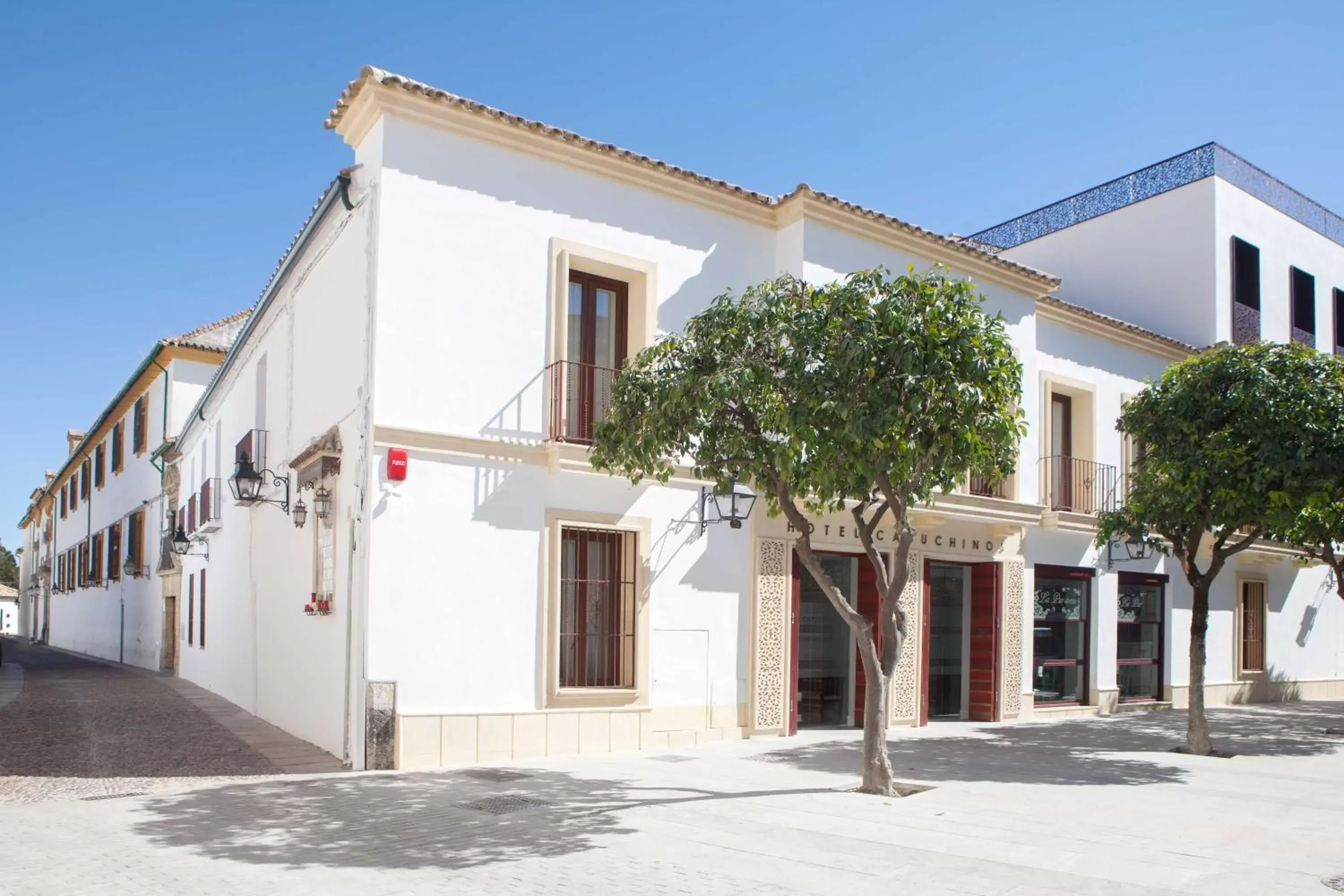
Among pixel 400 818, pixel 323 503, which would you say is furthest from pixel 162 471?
pixel 400 818

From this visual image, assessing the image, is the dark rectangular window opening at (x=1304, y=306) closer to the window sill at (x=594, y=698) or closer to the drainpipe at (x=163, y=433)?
the window sill at (x=594, y=698)

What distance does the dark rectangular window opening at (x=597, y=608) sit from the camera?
11.1 m

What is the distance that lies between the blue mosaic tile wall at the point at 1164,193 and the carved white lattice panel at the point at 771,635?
39.7 ft

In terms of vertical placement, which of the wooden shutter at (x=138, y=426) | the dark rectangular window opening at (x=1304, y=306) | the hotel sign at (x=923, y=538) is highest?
the dark rectangular window opening at (x=1304, y=306)

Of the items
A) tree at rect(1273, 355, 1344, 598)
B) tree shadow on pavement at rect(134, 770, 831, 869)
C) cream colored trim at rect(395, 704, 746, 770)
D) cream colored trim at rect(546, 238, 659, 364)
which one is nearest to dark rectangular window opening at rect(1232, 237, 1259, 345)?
tree at rect(1273, 355, 1344, 598)

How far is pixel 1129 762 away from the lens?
11359 millimetres

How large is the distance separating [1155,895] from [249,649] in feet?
41.2

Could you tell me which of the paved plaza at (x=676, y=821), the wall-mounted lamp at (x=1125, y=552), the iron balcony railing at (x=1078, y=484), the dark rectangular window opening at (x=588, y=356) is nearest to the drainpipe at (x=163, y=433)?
the paved plaza at (x=676, y=821)

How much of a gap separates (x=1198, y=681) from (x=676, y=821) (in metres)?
7.09

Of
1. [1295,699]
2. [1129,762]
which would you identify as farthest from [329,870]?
[1295,699]

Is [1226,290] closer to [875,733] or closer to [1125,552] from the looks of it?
[1125,552]

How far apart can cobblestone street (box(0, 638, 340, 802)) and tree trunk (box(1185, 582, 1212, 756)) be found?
8944 millimetres

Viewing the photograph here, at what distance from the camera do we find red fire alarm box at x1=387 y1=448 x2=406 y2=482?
9859mm

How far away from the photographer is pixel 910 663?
13844 millimetres
